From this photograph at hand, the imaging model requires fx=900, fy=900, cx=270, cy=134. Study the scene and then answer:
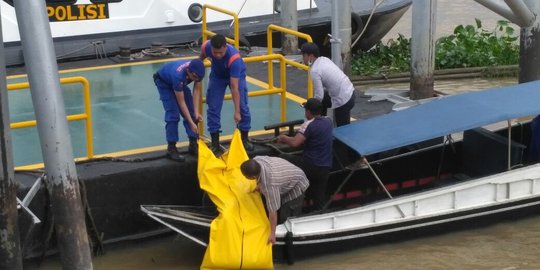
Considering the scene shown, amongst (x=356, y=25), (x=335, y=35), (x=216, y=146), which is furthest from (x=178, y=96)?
(x=356, y=25)

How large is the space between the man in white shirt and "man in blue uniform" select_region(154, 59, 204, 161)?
3.80 feet

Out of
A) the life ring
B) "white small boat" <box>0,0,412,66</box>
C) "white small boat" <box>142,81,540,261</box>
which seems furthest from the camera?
the life ring

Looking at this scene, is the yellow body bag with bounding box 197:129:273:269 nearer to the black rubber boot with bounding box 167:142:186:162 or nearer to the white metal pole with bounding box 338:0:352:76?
the black rubber boot with bounding box 167:142:186:162

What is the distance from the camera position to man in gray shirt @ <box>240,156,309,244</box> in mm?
7425

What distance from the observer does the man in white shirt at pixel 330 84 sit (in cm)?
863

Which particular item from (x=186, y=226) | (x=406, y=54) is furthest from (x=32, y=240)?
(x=406, y=54)

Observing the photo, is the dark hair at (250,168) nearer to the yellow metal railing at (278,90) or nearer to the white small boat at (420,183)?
the white small boat at (420,183)

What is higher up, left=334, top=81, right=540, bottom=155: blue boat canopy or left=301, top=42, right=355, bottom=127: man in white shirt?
Answer: left=301, top=42, right=355, bottom=127: man in white shirt

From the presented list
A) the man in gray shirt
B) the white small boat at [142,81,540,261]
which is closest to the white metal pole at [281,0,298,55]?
the white small boat at [142,81,540,261]

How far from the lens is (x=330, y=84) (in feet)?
28.6

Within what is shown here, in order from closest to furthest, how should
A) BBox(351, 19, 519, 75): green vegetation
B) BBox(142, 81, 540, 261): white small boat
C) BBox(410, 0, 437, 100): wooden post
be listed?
BBox(142, 81, 540, 261): white small boat → BBox(410, 0, 437, 100): wooden post → BBox(351, 19, 519, 75): green vegetation

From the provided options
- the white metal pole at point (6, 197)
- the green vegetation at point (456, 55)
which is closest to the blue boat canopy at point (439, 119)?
the white metal pole at point (6, 197)

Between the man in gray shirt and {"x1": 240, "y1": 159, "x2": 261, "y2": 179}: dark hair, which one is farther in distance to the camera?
the man in gray shirt

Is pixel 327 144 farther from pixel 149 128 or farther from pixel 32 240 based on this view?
pixel 32 240
